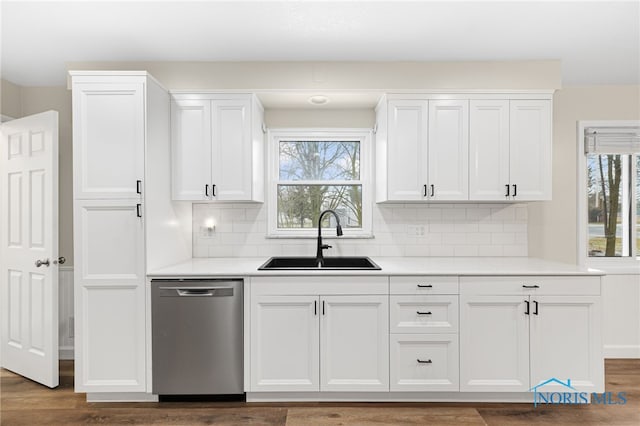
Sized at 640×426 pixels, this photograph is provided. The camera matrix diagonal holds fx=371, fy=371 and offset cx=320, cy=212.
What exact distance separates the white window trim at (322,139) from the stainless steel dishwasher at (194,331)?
928 mm

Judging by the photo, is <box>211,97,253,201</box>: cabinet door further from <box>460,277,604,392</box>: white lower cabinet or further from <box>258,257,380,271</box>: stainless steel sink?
<box>460,277,604,392</box>: white lower cabinet

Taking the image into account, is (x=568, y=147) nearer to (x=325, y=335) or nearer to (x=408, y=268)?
(x=408, y=268)

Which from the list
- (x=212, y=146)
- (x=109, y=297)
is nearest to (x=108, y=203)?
(x=109, y=297)

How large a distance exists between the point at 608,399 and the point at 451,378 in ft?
3.75

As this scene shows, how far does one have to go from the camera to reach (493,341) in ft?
7.98

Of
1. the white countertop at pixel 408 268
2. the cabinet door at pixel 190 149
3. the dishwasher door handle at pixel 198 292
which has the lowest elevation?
the dishwasher door handle at pixel 198 292

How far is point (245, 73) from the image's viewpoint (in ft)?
9.53

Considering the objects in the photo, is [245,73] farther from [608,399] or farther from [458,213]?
[608,399]

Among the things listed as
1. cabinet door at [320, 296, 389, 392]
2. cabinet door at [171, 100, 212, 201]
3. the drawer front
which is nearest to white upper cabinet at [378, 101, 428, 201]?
cabinet door at [320, 296, 389, 392]

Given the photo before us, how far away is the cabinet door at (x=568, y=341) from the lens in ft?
7.94

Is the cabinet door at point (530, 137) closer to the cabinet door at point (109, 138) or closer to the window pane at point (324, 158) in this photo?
the window pane at point (324, 158)

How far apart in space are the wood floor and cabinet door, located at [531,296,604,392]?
235mm

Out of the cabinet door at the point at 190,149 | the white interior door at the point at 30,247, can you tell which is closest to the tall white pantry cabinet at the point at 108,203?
the cabinet door at the point at 190,149

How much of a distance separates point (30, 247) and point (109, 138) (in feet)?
3.96
